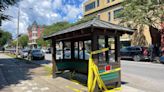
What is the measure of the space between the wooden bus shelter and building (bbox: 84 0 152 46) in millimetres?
30243

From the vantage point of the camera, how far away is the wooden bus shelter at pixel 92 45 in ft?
33.6

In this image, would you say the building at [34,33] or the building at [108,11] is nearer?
the building at [108,11]

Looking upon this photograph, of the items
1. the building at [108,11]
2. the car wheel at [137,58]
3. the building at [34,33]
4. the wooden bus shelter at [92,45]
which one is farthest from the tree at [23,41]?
the wooden bus shelter at [92,45]

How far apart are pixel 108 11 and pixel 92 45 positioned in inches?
1879

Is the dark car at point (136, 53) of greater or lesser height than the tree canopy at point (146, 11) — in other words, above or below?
below

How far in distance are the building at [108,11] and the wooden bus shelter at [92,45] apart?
30243mm

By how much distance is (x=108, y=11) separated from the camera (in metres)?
57.0

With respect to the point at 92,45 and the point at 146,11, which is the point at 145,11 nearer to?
the point at 146,11

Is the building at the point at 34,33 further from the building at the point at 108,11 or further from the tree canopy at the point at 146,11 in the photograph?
the tree canopy at the point at 146,11

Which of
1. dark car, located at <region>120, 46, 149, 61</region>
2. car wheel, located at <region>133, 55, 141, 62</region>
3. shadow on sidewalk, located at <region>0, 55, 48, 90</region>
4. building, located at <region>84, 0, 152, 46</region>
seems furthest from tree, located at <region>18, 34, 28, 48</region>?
shadow on sidewalk, located at <region>0, 55, 48, 90</region>

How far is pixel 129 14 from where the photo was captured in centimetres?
3397

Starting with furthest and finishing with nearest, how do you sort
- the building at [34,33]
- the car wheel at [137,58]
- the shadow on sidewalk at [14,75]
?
the building at [34,33] → the car wheel at [137,58] → the shadow on sidewalk at [14,75]

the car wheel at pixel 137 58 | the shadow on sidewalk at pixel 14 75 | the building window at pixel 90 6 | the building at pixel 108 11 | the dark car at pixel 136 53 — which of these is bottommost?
the shadow on sidewalk at pixel 14 75


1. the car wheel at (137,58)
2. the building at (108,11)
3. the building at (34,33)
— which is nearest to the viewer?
the car wheel at (137,58)
